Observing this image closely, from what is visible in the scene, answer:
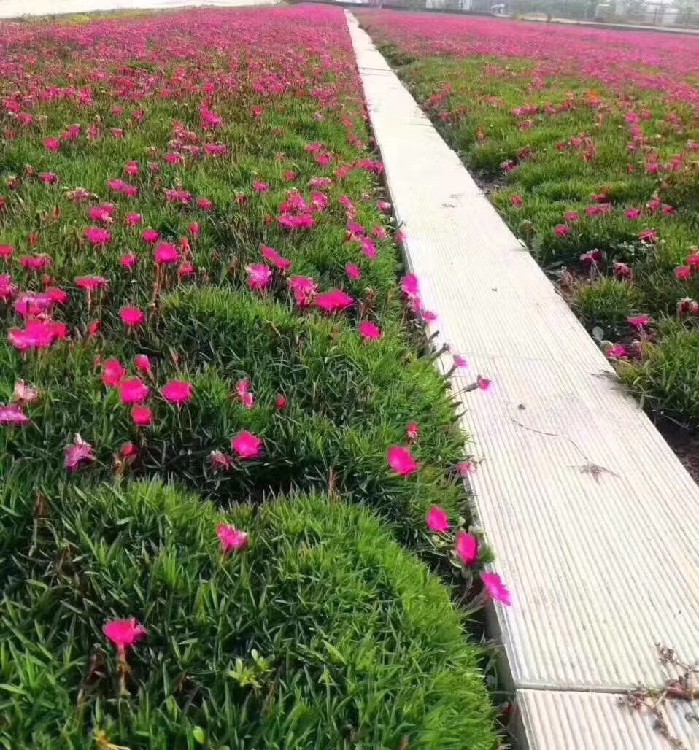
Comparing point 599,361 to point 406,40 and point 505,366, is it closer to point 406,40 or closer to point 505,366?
point 505,366

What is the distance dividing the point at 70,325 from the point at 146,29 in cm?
1500

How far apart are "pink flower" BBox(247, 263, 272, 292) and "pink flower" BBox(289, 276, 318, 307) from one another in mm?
108

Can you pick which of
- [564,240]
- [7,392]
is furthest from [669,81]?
[7,392]

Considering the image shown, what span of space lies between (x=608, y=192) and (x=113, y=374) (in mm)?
4235

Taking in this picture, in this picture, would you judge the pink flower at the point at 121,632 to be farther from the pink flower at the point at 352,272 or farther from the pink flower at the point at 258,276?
the pink flower at the point at 352,272

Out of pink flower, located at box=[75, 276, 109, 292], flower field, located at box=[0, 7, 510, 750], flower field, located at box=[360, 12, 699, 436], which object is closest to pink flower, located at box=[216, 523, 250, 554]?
flower field, located at box=[0, 7, 510, 750]

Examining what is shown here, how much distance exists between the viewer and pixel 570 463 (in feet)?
8.09

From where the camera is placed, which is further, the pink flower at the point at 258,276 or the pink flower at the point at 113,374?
the pink flower at the point at 258,276

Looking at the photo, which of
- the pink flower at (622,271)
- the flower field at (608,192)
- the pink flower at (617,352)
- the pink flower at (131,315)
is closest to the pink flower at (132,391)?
the pink flower at (131,315)

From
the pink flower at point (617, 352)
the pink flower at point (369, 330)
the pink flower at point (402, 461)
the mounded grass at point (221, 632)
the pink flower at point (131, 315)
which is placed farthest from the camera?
the pink flower at point (617, 352)

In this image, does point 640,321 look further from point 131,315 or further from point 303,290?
point 131,315

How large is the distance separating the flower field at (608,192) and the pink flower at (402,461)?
133 cm

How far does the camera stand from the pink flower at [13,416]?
6.22 ft

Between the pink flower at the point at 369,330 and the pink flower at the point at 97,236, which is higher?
the pink flower at the point at 97,236
